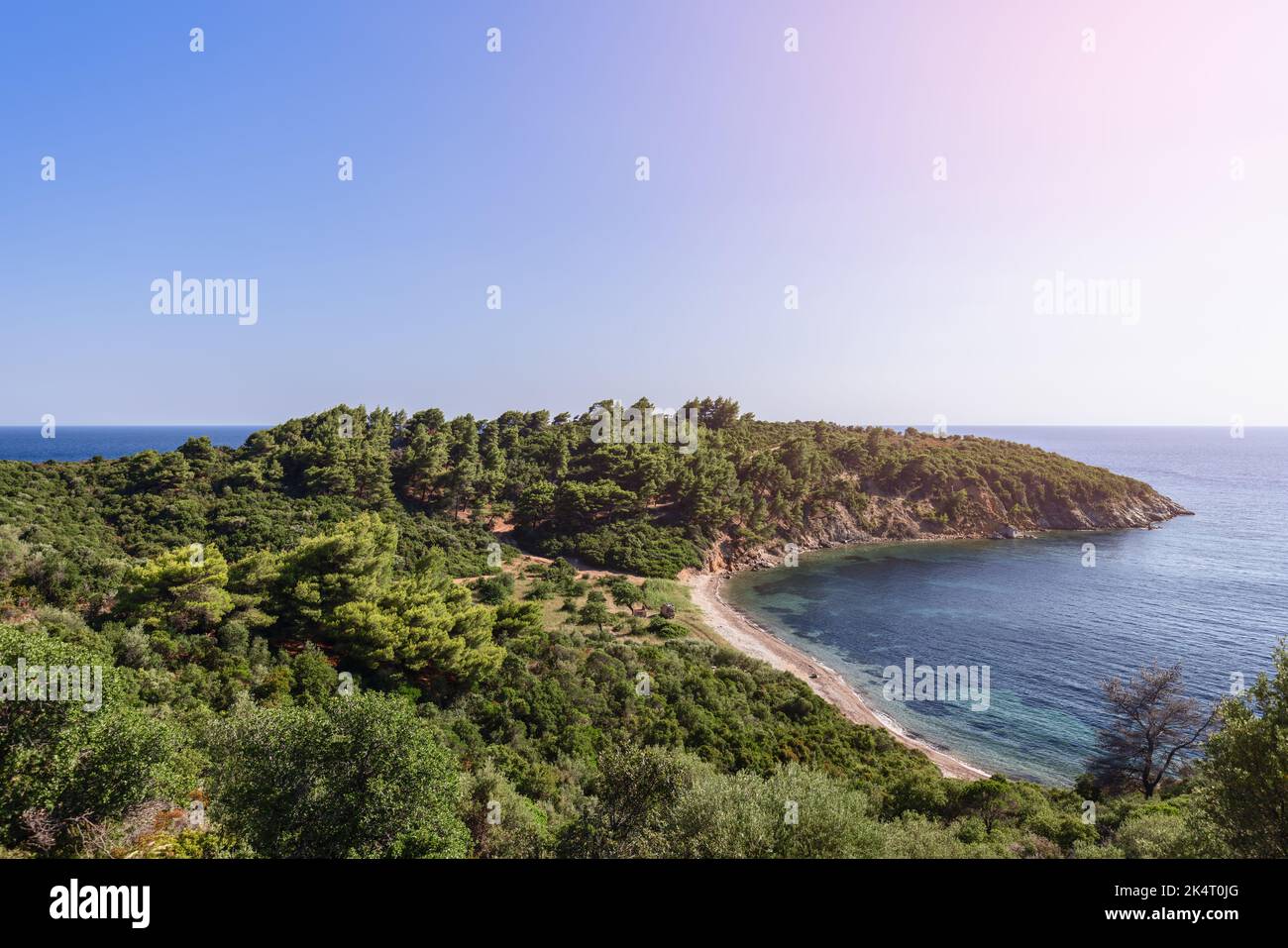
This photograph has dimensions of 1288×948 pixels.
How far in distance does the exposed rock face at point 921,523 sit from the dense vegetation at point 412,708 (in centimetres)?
1449

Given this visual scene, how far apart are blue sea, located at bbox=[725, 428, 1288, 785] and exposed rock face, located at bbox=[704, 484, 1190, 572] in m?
3.34

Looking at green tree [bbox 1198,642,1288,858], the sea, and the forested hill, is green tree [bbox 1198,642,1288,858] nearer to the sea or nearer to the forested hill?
the sea

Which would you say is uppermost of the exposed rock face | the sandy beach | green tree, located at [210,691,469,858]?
green tree, located at [210,691,469,858]

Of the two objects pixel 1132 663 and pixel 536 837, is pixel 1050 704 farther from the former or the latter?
pixel 536 837

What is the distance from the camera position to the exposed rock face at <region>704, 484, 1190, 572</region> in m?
71.8

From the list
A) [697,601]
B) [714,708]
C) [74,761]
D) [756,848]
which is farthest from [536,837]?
[697,601]

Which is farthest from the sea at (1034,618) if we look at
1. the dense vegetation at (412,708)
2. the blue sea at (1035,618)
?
the dense vegetation at (412,708)

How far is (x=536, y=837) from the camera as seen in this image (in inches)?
578

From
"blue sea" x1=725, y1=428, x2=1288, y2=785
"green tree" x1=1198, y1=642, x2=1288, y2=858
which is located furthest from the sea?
"green tree" x1=1198, y1=642, x2=1288, y2=858

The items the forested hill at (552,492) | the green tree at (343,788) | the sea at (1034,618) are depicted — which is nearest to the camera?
the green tree at (343,788)

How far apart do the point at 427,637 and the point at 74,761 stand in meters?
14.2

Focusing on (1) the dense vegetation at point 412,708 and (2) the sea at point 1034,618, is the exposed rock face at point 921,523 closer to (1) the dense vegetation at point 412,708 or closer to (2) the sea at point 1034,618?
(2) the sea at point 1034,618

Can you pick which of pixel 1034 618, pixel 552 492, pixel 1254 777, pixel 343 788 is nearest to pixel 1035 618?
pixel 1034 618

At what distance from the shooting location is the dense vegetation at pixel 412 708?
11.9 meters
